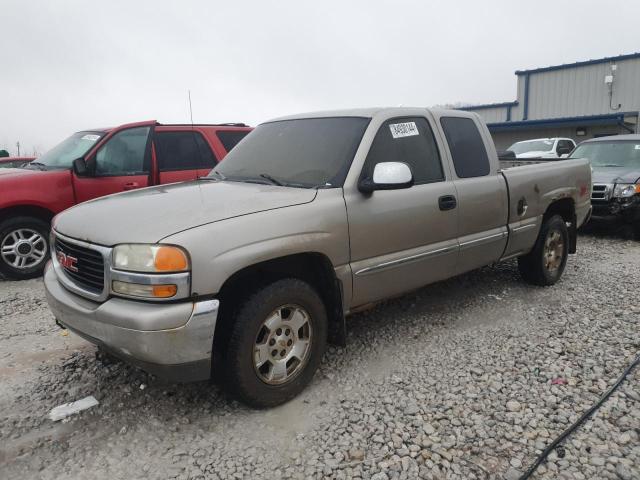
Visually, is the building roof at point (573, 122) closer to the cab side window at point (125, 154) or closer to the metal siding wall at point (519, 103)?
the metal siding wall at point (519, 103)

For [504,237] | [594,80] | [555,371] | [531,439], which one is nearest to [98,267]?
[531,439]

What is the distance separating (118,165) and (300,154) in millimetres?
3555

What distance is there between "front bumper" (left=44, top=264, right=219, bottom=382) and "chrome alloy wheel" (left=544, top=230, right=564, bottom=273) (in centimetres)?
387

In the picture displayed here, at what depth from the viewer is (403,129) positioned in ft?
12.7

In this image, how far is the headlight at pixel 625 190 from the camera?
25.3ft

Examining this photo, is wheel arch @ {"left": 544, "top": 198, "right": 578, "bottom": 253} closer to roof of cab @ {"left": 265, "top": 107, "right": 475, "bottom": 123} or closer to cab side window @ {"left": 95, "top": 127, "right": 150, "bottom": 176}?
roof of cab @ {"left": 265, "top": 107, "right": 475, "bottom": 123}

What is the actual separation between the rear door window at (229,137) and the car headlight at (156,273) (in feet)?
15.2

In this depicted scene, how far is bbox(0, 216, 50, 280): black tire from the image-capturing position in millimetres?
5793

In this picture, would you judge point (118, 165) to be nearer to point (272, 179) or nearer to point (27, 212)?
point (27, 212)

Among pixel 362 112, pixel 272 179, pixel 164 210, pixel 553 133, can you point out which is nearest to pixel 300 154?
pixel 272 179

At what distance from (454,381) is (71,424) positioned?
7.70ft

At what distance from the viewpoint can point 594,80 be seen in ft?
76.7

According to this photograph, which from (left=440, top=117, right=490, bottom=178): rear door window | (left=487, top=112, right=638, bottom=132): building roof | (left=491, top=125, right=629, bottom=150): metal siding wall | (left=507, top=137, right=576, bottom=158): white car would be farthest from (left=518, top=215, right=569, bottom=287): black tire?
(left=491, top=125, right=629, bottom=150): metal siding wall

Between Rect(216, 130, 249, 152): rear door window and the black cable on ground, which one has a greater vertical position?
Rect(216, 130, 249, 152): rear door window
